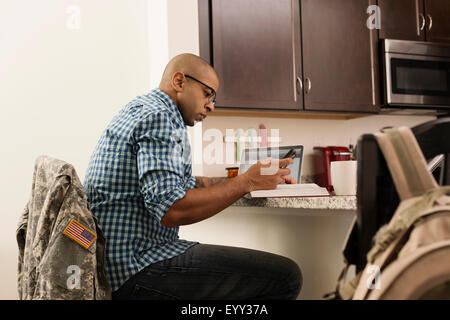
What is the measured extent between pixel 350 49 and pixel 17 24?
1.76m

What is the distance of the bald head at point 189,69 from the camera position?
1368 mm

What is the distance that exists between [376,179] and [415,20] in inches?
94.6

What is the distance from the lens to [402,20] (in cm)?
257

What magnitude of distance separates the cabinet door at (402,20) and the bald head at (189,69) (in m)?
1.55

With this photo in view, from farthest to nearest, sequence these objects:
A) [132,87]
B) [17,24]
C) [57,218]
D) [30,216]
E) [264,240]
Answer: [132,87] < [17,24] < [264,240] < [30,216] < [57,218]

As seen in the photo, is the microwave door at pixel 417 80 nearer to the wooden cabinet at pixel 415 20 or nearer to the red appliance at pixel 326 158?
the wooden cabinet at pixel 415 20

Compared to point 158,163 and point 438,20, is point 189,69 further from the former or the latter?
point 438,20

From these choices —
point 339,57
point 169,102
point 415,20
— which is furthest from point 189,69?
point 415,20

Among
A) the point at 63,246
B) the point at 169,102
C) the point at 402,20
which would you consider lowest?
the point at 63,246

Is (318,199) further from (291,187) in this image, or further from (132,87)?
(132,87)

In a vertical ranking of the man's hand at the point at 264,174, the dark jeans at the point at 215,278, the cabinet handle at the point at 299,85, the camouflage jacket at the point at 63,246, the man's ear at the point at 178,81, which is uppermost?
the cabinet handle at the point at 299,85

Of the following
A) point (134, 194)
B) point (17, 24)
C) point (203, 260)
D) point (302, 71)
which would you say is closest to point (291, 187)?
point (203, 260)

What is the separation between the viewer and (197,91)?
1356 millimetres

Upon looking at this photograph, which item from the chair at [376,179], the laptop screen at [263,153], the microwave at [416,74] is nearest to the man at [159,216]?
the chair at [376,179]
